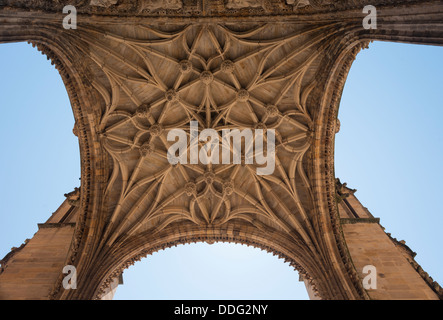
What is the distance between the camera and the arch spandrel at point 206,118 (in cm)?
1188

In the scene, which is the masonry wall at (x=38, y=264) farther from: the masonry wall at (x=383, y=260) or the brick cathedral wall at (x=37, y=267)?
the masonry wall at (x=383, y=260)

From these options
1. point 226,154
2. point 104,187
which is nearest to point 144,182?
point 104,187

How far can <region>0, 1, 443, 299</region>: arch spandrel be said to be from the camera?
39.0 ft

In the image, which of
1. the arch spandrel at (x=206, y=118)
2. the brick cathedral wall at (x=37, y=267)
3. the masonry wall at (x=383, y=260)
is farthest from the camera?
the arch spandrel at (x=206, y=118)

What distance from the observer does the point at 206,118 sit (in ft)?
51.2

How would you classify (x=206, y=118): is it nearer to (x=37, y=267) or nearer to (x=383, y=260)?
(x=37, y=267)

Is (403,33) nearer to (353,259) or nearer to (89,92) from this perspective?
(353,259)

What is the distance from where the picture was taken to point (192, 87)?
586 inches

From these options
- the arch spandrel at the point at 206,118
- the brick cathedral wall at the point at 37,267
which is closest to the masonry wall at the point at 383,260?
the arch spandrel at the point at 206,118

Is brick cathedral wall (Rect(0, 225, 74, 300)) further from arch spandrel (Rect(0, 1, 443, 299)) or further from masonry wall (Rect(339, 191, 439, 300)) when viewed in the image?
masonry wall (Rect(339, 191, 439, 300))

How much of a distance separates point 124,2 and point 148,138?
6088 millimetres

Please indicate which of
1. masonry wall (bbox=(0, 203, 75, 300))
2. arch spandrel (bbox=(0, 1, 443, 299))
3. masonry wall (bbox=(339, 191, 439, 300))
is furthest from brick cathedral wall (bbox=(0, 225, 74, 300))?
masonry wall (bbox=(339, 191, 439, 300))
